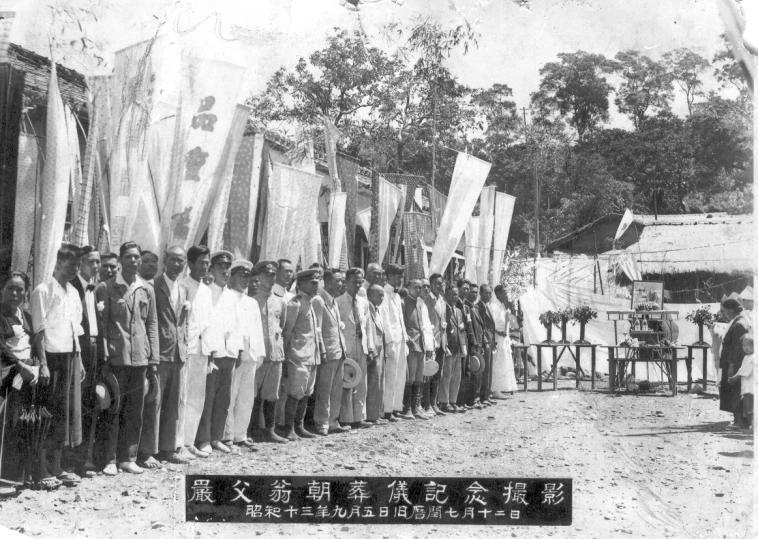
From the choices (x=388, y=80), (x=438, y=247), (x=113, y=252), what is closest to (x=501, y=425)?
(x=438, y=247)

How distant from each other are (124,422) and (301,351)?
5.02 feet

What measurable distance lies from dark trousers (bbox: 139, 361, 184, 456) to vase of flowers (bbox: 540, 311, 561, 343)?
14.6 ft

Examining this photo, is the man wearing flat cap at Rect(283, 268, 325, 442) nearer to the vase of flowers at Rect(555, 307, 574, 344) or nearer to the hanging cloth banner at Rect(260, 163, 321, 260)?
the hanging cloth banner at Rect(260, 163, 321, 260)

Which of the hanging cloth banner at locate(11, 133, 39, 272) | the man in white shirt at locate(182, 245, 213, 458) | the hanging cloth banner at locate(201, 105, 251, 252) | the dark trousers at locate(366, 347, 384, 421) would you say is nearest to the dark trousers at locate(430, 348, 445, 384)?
the dark trousers at locate(366, 347, 384, 421)

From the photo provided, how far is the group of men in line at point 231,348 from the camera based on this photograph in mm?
4391

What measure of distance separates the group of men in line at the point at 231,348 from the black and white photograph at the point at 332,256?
2 centimetres

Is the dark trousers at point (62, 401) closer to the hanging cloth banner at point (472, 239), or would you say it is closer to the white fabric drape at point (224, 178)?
the white fabric drape at point (224, 178)

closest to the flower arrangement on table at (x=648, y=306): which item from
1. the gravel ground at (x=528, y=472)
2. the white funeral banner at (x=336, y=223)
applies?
the gravel ground at (x=528, y=472)

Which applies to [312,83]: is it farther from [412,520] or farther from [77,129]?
[412,520]

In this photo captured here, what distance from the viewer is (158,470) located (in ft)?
15.1

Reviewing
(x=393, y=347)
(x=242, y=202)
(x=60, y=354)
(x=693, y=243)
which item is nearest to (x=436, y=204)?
(x=393, y=347)

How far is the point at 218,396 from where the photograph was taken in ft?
16.8

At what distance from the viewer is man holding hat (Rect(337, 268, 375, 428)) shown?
6.25 m

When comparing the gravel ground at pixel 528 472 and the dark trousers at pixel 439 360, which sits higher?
the dark trousers at pixel 439 360
